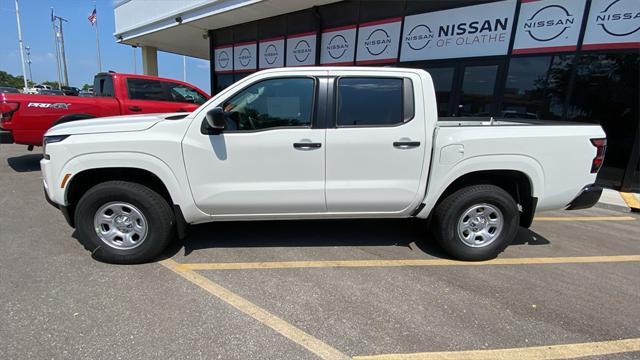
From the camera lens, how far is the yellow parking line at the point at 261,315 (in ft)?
7.88

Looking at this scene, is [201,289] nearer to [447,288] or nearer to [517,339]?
[447,288]

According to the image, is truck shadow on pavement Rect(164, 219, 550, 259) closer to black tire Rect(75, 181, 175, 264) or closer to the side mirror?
black tire Rect(75, 181, 175, 264)

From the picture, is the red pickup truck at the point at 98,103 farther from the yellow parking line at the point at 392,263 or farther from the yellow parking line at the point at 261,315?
the yellow parking line at the point at 392,263

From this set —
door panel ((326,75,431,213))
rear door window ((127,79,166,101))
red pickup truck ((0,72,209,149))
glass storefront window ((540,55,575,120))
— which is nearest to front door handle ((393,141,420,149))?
door panel ((326,75,431,213))

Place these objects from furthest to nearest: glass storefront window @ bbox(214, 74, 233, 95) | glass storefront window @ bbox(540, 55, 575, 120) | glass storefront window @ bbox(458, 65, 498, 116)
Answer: glass storefront window @ bbox(214, 74, 233, 95)
glass storefront window @ bbox(458, 65, 498, 116)
glass storefront window @ bbox(540, 55, 575, 120)

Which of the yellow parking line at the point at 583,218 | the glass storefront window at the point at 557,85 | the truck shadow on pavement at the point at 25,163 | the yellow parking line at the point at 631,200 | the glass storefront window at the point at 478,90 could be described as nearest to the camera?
the yellow parking line at the point at 583,218

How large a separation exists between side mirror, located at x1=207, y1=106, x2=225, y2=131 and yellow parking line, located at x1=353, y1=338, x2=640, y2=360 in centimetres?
214

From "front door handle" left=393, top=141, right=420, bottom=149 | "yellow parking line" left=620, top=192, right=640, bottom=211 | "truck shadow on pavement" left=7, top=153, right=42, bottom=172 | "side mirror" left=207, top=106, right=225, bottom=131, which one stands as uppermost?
"side mirror" left=207, top=106, right=225, bottom=131

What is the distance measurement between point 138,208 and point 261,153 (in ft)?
4.19

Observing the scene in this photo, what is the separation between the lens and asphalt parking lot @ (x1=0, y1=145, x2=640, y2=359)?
243 cm

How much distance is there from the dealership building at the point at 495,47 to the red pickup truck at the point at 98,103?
170 inches

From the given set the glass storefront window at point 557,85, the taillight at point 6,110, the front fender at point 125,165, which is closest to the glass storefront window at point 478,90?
the glass storefront window at point 557,85

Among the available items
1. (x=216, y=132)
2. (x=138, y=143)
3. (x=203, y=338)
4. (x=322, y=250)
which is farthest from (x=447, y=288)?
(x=138, y=143)

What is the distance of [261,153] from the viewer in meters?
3.31
